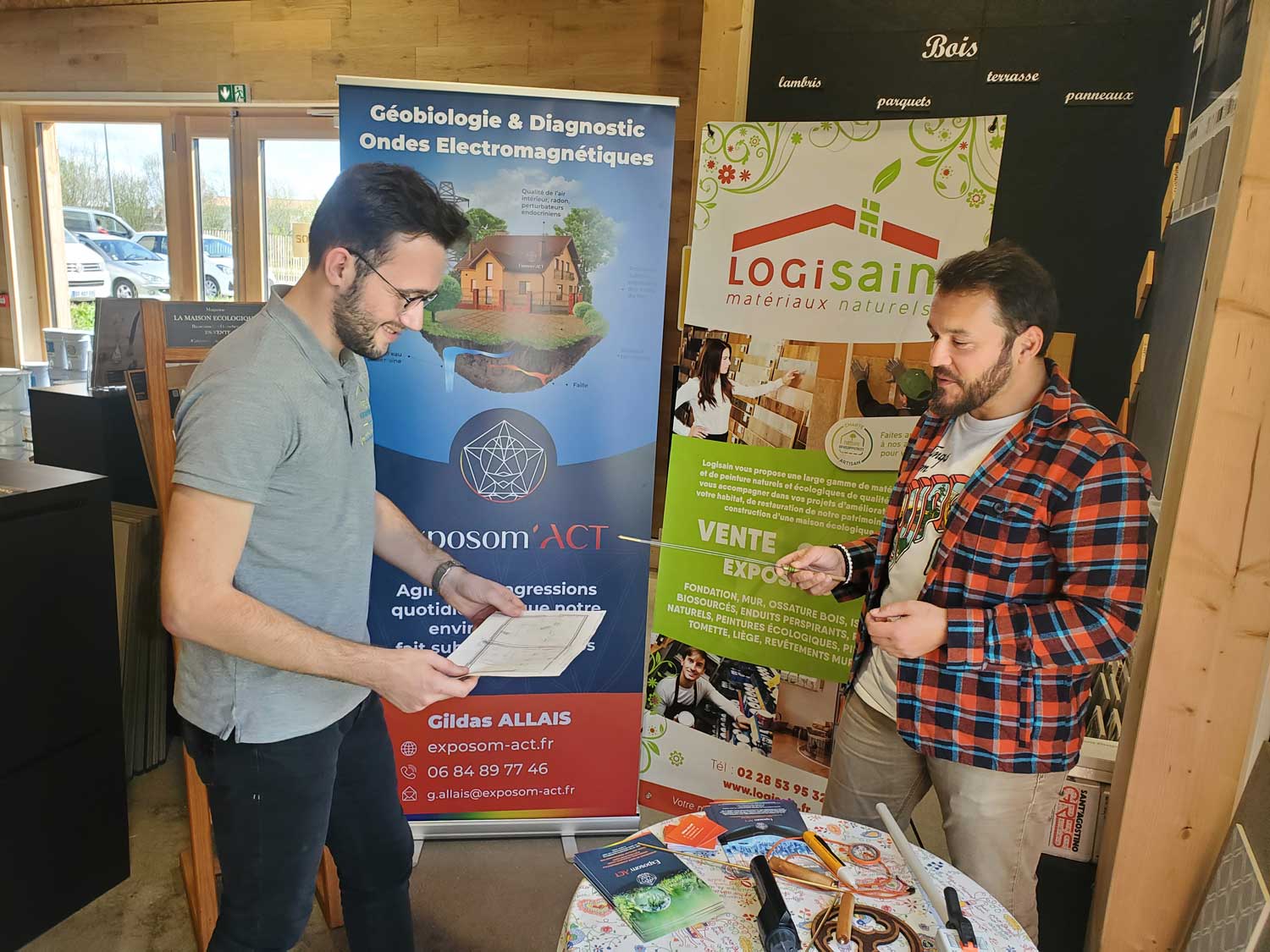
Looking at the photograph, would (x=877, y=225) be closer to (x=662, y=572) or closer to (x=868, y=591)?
(x=868, y=591)

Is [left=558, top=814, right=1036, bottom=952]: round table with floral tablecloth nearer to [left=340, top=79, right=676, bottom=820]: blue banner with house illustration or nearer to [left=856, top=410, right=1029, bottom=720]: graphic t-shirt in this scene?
[left=856, top=410, right=1029, bottom=720]: graphic t-shirt

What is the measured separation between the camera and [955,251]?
195cm

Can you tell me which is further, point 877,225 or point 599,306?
point 599,306

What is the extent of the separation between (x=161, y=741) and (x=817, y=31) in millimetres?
3188

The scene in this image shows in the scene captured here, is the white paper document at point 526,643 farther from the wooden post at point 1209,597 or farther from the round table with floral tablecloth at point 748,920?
the wooden post at point 1209,597

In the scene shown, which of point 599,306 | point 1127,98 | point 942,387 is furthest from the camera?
point 1127,98

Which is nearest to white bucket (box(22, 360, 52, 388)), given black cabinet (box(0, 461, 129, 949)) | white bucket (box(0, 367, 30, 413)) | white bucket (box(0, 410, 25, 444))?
white bucket (box(0, 367, 30, 413))

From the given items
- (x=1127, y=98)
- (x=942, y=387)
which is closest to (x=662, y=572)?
(x=942, y=387)

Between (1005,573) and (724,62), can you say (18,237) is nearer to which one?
(724,62)

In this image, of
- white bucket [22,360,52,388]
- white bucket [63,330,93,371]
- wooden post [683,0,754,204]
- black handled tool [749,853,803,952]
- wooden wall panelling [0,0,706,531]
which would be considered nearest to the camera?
black handled tool [749,853,803,952]

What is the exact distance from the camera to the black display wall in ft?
8.75

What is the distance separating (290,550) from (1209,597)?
5.31 ft

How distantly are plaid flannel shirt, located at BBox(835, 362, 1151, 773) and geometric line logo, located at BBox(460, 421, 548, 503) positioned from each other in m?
1.07

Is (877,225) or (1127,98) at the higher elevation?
(1127,98)
